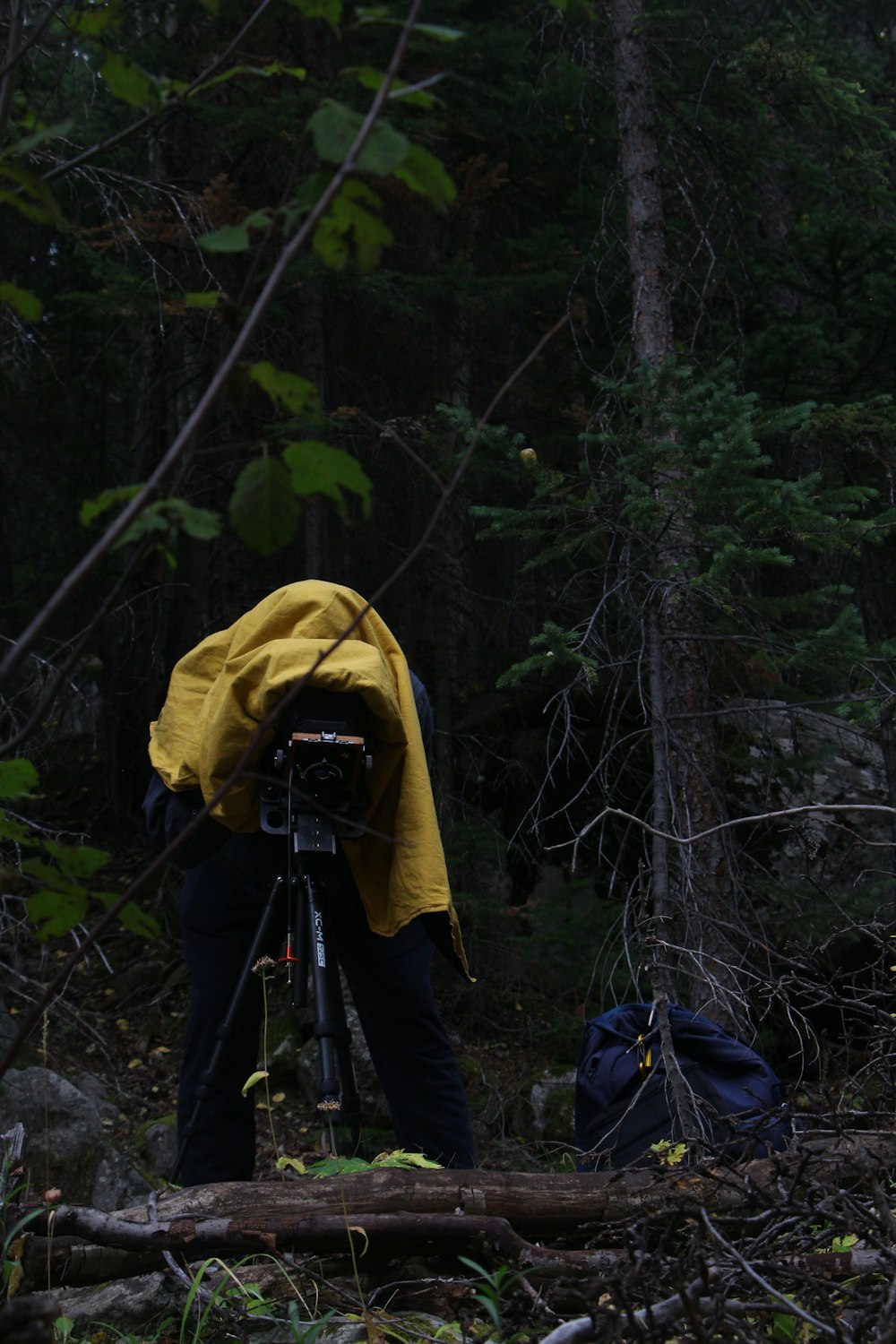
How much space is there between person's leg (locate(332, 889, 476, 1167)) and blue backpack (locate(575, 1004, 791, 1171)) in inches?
13.9

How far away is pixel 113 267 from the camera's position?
6.46 meters

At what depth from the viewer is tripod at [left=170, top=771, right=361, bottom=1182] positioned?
2779mm

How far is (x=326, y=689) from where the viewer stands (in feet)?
9.04

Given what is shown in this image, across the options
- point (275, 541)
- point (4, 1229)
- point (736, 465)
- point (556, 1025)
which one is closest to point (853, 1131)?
point (4, 1229)

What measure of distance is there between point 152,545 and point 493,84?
761 cm

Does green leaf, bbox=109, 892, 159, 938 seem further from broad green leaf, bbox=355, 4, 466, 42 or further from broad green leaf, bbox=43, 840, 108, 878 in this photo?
broad green leaf, bbox=355, 4, 466, 42

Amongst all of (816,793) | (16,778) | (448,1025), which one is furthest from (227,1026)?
(816,793)

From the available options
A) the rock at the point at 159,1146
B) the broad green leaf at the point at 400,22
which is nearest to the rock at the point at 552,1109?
the rock at the point at 159,1146

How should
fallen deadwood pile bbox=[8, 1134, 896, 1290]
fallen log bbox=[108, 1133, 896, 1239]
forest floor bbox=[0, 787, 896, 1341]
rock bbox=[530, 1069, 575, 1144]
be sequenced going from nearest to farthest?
A: forest floor bbox=[0, 787, 896, 1341]
fallen deadwood pile bbox=[8, 1134, 896, 1290]
fallen log bbox=[108, 1133, 896, 1239]
rock bbox=[530, 1069, 575, 1144]

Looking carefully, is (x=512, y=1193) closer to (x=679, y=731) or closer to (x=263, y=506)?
(x=263, y=506)

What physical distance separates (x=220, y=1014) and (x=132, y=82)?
255 centimetres

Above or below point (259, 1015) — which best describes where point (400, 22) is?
above

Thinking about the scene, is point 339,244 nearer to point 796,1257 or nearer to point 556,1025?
point 796,1257

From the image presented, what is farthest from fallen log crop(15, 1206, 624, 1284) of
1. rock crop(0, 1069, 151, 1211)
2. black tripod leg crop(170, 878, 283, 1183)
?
rock crop(0, 1069, 151, 1211)
